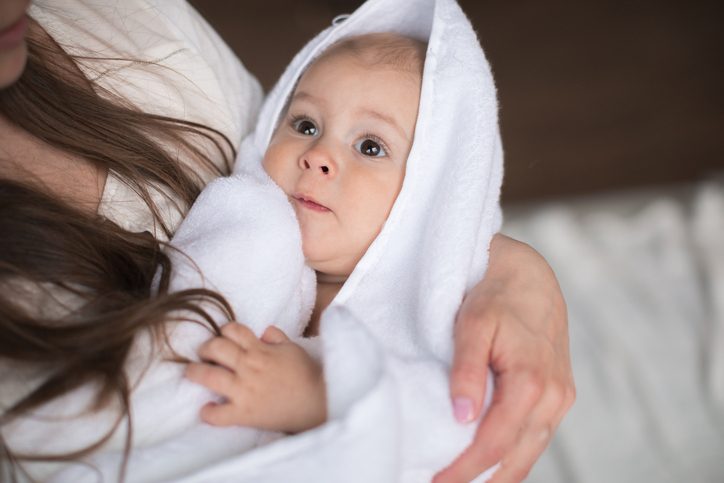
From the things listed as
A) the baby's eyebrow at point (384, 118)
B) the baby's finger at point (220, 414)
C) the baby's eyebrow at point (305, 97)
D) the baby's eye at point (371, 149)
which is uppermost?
the baby's eyebrow at point (384, 118)

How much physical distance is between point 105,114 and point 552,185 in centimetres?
188

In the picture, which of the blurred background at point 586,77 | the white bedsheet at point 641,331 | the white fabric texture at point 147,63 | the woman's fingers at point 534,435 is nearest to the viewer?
the woman's fingers at point 534,435

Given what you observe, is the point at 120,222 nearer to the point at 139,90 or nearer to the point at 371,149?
the point at 139,90

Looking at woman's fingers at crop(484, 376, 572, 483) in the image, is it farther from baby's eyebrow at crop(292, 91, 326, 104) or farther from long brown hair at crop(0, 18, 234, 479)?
baby's eyebrow at crop(292, 91, 326, 104)

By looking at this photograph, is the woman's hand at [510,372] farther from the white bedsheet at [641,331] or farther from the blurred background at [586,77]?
the blurred background at [586,77]

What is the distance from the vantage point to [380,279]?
1.07m

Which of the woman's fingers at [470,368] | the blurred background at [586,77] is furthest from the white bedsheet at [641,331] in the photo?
the woman's fingers at [470,368]

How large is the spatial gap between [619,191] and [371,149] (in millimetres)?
1531

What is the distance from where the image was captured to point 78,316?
83cm

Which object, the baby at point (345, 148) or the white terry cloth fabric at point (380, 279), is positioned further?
the baby at point (345, 148)

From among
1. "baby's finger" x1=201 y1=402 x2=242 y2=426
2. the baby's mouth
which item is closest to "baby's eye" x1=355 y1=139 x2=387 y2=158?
the baby's mouth

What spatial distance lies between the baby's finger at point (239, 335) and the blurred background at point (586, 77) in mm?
1822

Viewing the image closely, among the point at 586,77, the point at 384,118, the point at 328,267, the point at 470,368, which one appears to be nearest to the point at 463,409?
the point at 470,368

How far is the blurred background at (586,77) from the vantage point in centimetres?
262
